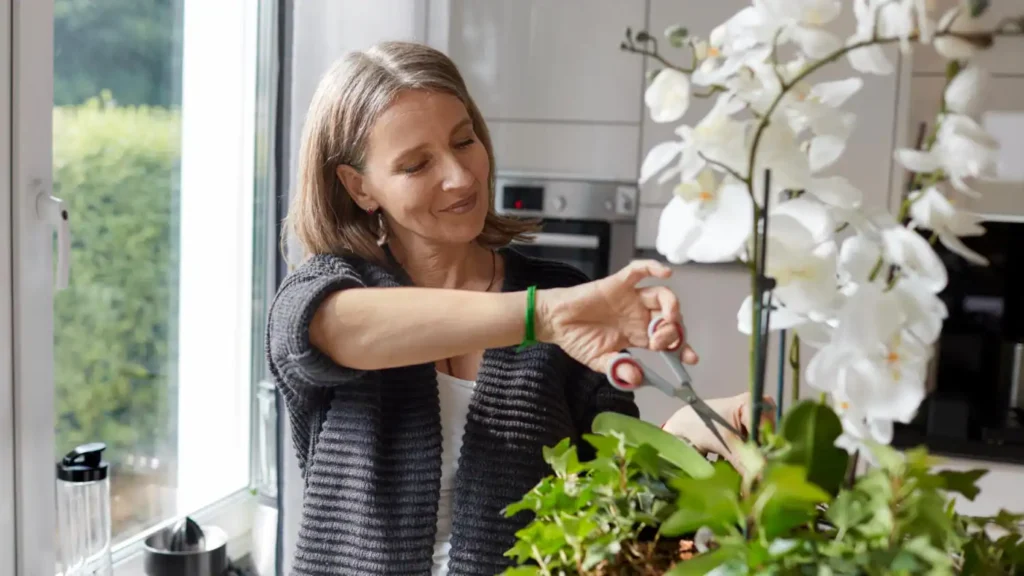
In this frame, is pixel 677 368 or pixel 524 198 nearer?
pixel 677 368

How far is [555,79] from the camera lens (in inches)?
98.0

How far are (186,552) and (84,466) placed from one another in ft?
0.96

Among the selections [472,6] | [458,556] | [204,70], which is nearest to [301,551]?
[458,556]

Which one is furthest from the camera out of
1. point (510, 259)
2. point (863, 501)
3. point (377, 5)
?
point (377, 5)

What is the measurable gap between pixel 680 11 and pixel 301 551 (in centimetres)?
170

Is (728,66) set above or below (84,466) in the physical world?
above

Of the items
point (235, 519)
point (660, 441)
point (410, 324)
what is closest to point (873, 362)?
point (660, 441)

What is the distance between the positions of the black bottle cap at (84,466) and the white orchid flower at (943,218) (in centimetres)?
106

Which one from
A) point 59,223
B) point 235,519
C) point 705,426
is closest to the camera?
point 705,426

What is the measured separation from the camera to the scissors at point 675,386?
548 mm

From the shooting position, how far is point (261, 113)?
200cm

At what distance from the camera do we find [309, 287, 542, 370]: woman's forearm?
883 millimetres

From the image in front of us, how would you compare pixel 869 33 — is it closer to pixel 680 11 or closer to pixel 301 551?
pixel 301 551

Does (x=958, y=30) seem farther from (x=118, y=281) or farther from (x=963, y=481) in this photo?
(x=118, y=281)
